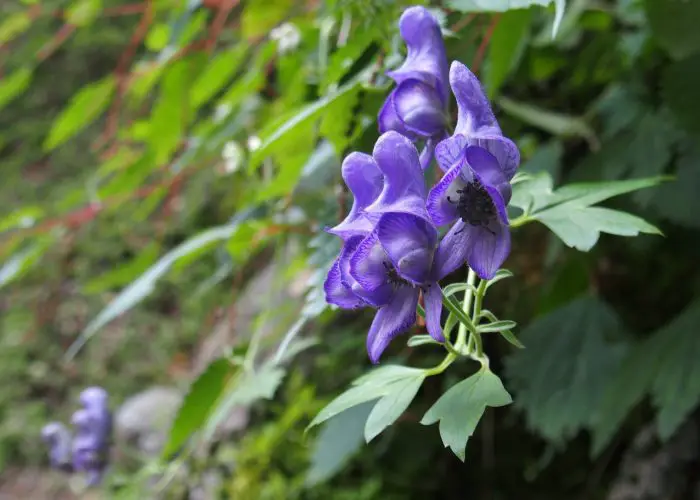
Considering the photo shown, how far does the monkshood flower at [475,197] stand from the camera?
380mm

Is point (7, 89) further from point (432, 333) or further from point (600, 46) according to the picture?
point (432, 333)

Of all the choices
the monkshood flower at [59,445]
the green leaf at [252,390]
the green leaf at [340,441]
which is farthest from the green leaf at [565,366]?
the monkshood flower at [59,445]

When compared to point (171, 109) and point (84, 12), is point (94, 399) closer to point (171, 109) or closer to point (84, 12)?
point (171, 109)

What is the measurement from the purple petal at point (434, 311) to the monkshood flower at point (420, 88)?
11 centimetres

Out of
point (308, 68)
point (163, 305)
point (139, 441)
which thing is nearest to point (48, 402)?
point (163, 305)

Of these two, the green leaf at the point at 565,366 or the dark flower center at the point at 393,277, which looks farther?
the green leaf at the point at 565,366

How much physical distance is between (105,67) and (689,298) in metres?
2.72

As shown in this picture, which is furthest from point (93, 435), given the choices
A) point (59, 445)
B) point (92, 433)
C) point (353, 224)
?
point (353, 224)

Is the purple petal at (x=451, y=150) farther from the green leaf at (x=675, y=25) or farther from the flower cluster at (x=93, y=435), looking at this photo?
the flower cluster at (x=93, y=435)

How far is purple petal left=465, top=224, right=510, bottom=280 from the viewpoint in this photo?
382mm

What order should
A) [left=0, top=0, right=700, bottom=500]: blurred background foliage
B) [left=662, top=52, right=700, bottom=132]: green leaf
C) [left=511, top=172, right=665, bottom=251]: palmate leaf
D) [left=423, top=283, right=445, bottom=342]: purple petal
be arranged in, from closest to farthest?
1. [left=423, top=283, right=445, bottom=342]: purple petal
2. [left=511, top=172, right=665, bottom=251]: palmate leaf
3. [left=0, top=0, right=700, bottom=500]: blurred background foliage
4. [left=662, top=52, right=700, bottom=132]: green leaf

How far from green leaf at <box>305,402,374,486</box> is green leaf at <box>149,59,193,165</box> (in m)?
0.41

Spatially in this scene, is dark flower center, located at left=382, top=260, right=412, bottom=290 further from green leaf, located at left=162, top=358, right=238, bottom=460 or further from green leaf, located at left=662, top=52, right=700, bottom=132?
green leaf, located at left=662, top=52, right=700, bottom=132

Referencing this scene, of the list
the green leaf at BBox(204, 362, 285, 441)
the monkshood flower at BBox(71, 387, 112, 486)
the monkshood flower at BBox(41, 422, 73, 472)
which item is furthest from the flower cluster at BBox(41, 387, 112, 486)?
the green leaf at BBox(204, 362, 285, 441)
